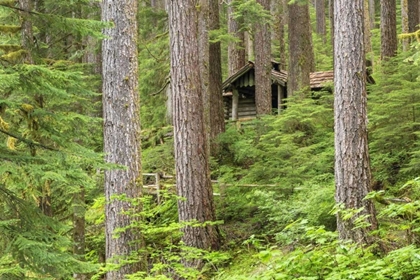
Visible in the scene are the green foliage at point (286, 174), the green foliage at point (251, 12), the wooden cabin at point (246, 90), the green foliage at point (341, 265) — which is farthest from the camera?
the wooden cabin at point (246, 90)

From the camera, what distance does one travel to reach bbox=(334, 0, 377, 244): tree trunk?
25.4ft

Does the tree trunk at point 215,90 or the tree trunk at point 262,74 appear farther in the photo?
the tree trunk at point 262,74

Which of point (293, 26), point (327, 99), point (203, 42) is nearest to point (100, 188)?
point (203, 42)

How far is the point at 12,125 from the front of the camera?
8211mm

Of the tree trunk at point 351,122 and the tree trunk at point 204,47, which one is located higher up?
the tree trunk at point 204,47

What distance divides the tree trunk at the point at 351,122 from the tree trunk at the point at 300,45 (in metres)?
8.71

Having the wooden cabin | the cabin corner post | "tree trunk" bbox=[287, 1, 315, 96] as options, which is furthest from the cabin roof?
"tree trunk" bbox=[287, 1, 315, 96]

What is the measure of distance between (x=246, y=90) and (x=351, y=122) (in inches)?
583

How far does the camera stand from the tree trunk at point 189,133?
9.58 m

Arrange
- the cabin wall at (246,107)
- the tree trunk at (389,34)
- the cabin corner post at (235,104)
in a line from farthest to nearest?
the cabin wall at (246,107), the cabin corner post at (235,104), the tree trunk at (389,34)

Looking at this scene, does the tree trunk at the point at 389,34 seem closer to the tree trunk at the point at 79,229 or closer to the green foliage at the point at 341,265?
the tree trunk at the point at 79,229

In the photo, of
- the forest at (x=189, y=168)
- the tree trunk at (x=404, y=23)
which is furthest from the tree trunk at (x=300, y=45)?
the tree trunk at (x=404, y=23)

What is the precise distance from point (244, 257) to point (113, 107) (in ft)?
12.4

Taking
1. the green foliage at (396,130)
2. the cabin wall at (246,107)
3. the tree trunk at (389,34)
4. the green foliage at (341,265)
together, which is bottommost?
the green foliage at (341,265)
